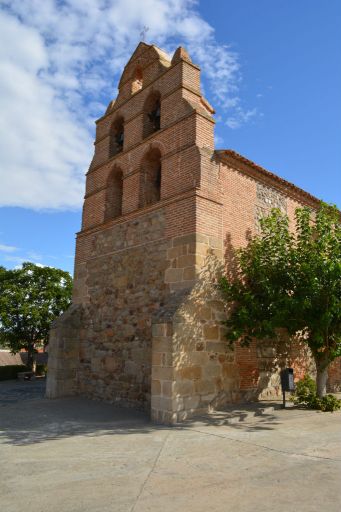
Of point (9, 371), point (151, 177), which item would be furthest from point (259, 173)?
point (9, 371)

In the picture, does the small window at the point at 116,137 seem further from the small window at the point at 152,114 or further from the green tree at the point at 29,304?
the green tree at the point at 29,304

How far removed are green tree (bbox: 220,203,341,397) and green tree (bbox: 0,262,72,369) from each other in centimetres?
1904

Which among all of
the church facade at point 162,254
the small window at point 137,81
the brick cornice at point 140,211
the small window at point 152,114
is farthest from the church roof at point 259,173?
the small window at point 137,81

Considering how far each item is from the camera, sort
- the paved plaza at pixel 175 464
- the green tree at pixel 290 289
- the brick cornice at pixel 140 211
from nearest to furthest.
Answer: the paved plaza at pixel 175 464 < the green tree at pixel 290 289 < the brick cornice at pixel 140 211

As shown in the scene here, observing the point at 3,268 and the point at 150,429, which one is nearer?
the point at 150,429

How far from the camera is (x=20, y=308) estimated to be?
971 inches

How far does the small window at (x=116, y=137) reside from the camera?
505 inches

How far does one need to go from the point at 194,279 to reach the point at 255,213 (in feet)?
10.9

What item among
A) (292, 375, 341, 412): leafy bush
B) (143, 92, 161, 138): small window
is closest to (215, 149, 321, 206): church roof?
(143, 92, 161, 138): small window

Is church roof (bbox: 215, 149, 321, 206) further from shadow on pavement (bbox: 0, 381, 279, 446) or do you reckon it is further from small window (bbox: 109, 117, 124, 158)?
shadow on pavement (bbox: 0, 381, 279, 446)

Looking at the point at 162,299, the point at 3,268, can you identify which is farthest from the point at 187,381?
the point at 3,268

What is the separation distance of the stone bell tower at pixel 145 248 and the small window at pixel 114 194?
3 centimetres

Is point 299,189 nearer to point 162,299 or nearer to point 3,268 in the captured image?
point 162,299

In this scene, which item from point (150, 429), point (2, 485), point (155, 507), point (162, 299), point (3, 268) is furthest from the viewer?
point (3, 268)
